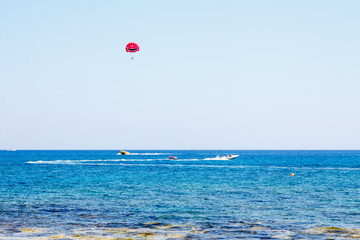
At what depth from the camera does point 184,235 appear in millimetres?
25297

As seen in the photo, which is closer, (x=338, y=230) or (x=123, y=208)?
(x=338, y=230)

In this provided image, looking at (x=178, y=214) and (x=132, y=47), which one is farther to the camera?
(x=132, y=47)

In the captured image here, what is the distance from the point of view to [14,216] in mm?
31719

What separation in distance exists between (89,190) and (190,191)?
1210 centimetres

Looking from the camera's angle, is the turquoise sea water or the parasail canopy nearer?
the turquoise sea water

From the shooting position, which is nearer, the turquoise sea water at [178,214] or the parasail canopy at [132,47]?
the turquoise sea water at [178,214]

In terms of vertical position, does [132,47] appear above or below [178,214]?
above

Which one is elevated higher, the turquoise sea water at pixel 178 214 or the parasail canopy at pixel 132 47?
the parasail canopy at pixel 132 47

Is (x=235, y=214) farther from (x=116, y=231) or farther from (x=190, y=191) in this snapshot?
(x=190, y=191)

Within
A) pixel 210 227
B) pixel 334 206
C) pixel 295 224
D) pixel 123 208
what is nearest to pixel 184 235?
pixel 210 227

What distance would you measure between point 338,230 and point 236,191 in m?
24.9

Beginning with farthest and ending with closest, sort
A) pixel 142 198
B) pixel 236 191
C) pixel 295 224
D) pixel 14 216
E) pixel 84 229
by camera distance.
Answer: pixel 236 191 → pixel 142 198 → pixel 14 216 → pixel 295 224 → pixel 84 229

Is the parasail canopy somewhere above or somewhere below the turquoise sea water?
above

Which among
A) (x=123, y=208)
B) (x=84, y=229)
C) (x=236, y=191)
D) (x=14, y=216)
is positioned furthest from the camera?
(x=236, y=191)
